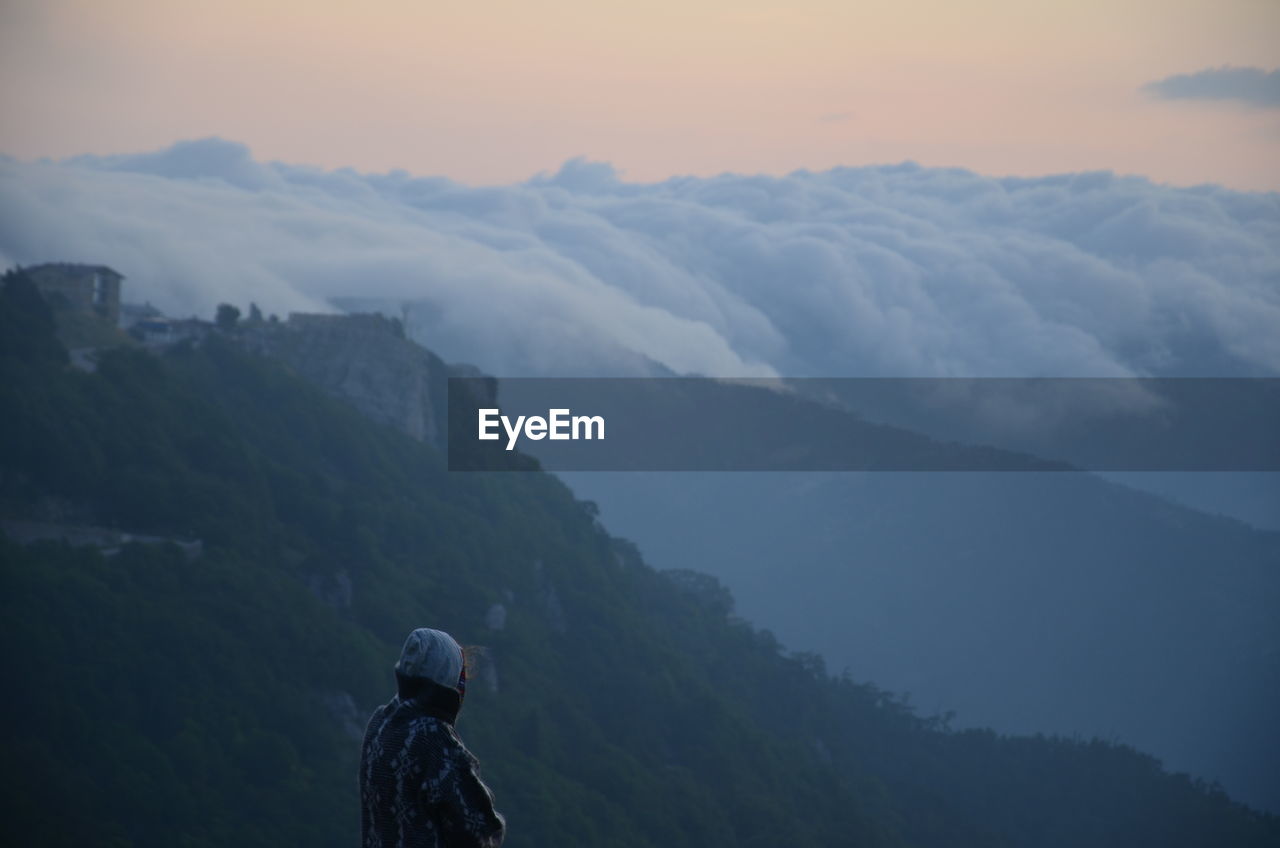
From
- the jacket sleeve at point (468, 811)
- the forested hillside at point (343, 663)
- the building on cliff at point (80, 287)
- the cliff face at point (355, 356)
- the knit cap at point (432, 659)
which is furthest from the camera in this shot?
the cliff face at point (355, 356)

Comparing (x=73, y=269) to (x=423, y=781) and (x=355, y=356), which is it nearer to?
(x=355, y=356)

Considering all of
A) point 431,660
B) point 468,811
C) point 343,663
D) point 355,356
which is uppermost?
point 355,356

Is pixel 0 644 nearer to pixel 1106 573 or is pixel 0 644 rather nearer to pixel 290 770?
pixel 290 770

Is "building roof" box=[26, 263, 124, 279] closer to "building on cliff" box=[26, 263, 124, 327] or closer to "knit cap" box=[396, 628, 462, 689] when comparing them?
"building on cliff" box=[26, 263, 124, 327]

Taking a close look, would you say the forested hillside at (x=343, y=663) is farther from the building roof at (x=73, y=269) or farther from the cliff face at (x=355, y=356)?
the building roof at (x=73, y=269)

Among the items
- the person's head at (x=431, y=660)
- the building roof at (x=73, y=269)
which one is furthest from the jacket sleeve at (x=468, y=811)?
the building roof at (x=73, y=269)

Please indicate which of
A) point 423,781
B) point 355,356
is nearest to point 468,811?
point 423,781

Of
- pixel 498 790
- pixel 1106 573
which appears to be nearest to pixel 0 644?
pixel 498 790
